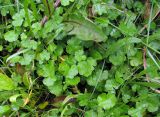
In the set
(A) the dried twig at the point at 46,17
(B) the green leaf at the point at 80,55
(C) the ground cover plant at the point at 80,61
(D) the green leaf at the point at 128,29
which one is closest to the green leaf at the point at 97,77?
(C) the ground cover plant at the point at 80,61

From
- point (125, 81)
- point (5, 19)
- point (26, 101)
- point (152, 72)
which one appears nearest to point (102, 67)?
point (125, 81)

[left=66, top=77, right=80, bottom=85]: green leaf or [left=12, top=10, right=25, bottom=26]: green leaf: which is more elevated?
[left=12, top=10, right=25, bottom=26]: green leaf

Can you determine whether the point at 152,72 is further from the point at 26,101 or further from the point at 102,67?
the point at 26,101

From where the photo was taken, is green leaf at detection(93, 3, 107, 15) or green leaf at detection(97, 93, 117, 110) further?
green leaf at detection(93, 3, 107, 15)

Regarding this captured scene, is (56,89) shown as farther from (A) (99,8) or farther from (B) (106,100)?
(A) (99,8)

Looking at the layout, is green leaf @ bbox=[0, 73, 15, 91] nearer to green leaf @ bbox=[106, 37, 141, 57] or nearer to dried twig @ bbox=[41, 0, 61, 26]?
dried twig @ bbox=[41, 0, 61, 26]

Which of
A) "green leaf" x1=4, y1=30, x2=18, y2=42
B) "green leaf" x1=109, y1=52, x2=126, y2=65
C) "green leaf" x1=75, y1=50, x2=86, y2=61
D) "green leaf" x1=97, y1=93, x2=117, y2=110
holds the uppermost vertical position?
"green leaf" x1=4, y1=30, x2=18, y2=42

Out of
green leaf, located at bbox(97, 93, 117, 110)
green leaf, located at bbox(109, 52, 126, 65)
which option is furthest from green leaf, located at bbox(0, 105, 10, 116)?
green leaf, located at bbox(109, 52, 126, 65)
